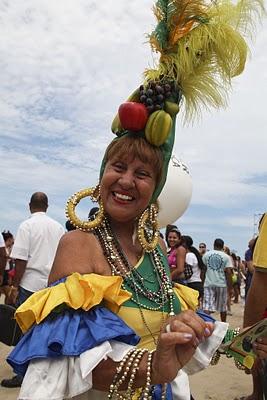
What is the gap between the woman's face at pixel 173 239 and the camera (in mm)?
6416

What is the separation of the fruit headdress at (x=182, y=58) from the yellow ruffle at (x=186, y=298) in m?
0.40

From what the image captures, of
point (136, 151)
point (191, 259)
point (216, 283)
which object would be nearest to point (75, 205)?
point (136, 151)

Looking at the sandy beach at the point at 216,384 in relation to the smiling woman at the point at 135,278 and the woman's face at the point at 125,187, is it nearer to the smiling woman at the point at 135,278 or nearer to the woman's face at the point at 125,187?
the smiling woman at the point at 135,278

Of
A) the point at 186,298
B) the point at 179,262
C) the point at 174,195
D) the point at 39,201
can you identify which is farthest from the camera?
the point at 179,262

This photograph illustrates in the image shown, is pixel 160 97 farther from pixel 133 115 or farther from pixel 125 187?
pixel 125 187

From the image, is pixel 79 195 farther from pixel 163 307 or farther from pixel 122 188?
pixel 163 307

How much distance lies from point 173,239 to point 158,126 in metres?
4.96

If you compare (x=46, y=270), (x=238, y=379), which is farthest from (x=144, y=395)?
(x=238, y=379)

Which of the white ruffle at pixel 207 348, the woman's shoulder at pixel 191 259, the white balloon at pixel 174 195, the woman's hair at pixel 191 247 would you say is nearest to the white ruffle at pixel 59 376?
the white ruffle at pixel 207 348

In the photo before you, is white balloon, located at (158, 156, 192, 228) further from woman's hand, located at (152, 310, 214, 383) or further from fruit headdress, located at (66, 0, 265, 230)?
woman's hand, located at (152, 310, 214, 383)

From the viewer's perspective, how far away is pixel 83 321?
51.5 inches

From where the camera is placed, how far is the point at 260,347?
1.68 meters

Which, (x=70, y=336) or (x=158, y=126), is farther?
(x=158, y=126)

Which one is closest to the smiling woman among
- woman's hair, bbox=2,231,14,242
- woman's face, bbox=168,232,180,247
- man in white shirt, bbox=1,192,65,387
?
man in white shirt, bbox=1,192,65,387
